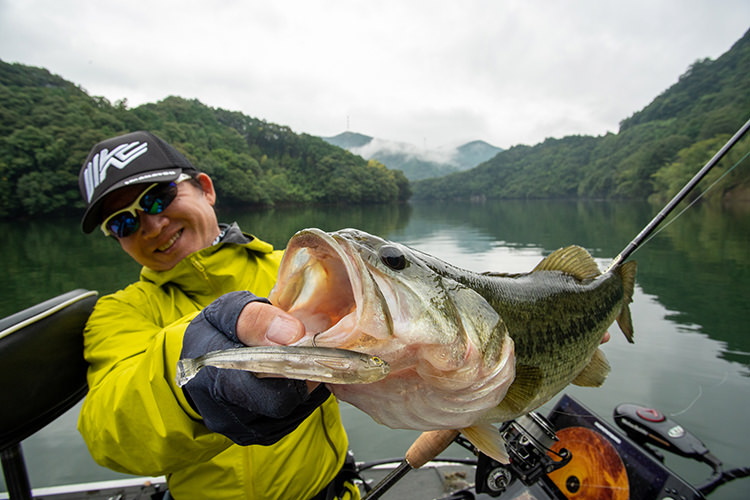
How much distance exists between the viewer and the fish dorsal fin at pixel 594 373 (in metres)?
2.32

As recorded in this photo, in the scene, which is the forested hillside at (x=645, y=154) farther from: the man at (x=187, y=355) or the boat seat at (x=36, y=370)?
the boat seat at (x=36, y=370)

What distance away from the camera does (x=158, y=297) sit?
2.23 metres

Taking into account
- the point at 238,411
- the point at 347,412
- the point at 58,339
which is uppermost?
the point at 238,411

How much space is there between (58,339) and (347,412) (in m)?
4.31

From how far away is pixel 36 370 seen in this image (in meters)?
1.82

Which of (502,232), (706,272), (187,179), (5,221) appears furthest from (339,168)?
(187,179)

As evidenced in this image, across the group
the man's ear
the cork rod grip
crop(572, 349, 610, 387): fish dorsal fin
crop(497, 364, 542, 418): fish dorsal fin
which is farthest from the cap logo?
crop(572, 349, 610, 387): fish dorsal fin

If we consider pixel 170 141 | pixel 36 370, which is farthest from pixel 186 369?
pixel 170 141

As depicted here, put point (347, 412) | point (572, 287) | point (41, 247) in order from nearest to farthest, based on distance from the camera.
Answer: point (572, 287), point (347, 412), point (41, 247)

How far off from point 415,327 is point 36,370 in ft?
6.43

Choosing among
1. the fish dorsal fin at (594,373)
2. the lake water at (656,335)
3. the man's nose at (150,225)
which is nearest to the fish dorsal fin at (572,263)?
the fish dorsal fin at (594,373)

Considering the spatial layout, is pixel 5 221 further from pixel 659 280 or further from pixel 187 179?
pixel 659 280

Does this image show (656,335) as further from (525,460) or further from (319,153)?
(319,153)

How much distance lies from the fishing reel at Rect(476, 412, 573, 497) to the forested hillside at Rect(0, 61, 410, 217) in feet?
159
